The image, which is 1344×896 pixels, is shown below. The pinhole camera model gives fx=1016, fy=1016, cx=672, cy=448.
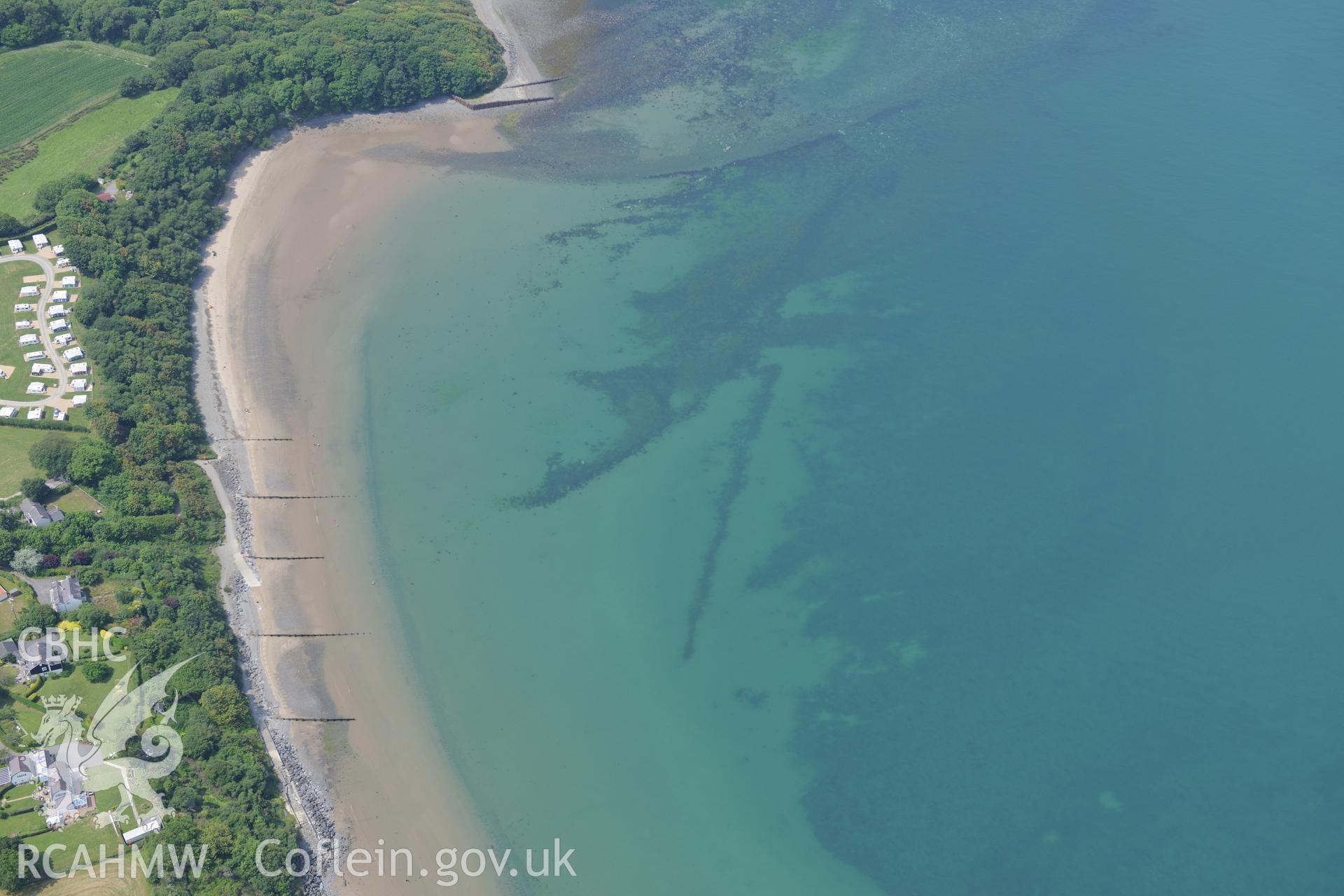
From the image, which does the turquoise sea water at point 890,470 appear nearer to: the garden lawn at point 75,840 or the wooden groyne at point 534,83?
the wooden groyne at point 534,83

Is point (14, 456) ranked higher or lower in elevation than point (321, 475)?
higher

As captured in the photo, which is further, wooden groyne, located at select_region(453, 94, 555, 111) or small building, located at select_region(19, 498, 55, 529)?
wooden groyne, located at select_region(453, 94, 555, 111)

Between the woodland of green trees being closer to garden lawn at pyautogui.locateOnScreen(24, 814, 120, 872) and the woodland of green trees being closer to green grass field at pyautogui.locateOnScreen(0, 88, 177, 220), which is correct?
garden lawn at pyautogui.locateOnScreen(24, 814, 120, 872)

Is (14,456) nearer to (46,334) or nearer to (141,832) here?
(46,334)

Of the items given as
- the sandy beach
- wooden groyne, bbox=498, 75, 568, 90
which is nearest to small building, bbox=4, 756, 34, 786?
the sandy beach

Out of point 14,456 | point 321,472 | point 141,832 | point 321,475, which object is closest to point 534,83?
point 321,472

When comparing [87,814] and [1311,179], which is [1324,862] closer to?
[1311,179]

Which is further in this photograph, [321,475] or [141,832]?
[321,475]
